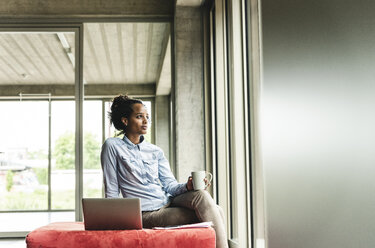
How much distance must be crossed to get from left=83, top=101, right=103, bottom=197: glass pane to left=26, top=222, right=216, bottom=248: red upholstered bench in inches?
108

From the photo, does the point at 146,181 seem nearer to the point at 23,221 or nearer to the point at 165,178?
the point at 165,178

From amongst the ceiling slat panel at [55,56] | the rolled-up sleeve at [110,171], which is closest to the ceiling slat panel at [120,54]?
the ceiling slat panel at [55,56]

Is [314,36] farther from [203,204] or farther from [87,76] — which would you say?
[87,76]

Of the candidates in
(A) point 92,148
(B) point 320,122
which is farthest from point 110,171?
(A) point 92,148

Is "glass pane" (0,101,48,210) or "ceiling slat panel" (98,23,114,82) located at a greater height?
"ceiling slat panel" (98,23,114,82)

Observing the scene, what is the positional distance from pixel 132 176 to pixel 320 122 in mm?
1643

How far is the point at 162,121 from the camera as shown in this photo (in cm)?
450

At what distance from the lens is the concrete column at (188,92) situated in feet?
12.9

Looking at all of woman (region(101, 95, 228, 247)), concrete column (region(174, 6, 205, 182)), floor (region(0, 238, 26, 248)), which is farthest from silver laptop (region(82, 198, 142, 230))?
floor (region(0, 238, 26, 248))

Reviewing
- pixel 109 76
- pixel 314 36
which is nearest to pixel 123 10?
pixel 109 76

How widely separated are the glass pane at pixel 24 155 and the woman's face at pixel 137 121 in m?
2.41

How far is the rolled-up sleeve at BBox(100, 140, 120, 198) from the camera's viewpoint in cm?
210

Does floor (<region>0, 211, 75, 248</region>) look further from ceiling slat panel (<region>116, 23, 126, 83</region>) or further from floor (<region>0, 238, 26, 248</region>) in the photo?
ceiling slat panel (<region>116, 23, 126, 83</region>)

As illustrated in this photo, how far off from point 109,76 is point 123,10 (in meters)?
0.69
